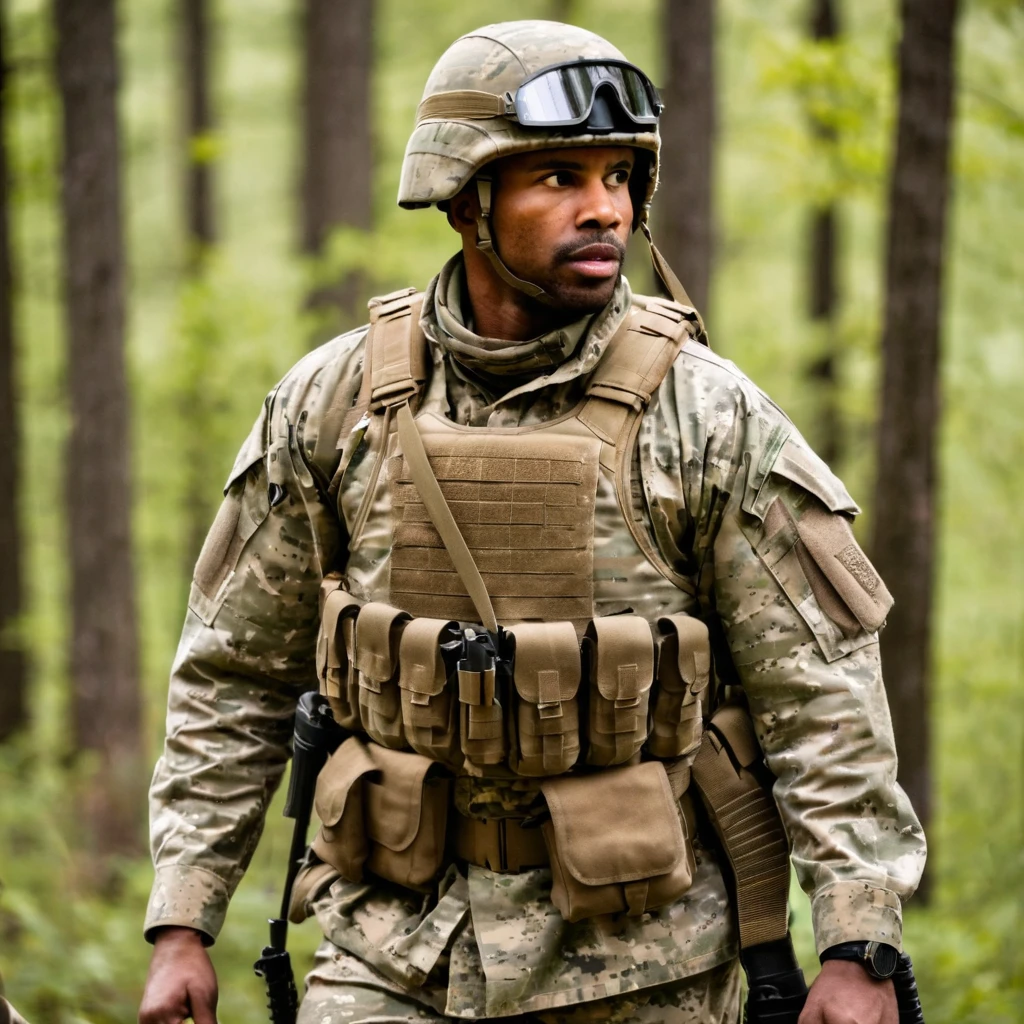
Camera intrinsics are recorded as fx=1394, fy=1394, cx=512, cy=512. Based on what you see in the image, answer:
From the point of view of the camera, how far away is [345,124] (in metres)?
12.5

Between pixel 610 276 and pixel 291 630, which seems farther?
pixel 291 630

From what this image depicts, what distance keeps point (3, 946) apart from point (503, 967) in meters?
3.75

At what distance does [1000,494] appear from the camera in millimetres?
11633

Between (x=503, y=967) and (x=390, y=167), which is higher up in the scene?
(x=390, y=167)

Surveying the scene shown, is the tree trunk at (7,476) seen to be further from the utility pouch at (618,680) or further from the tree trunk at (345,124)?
the utility pouch at (618,680)

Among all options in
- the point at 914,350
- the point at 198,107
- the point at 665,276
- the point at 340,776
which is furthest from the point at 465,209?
the point at 198,107

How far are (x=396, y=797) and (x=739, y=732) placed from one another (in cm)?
74

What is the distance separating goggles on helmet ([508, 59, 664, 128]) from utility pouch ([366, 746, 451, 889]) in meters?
1.35

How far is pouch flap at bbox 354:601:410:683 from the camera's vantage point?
282cm

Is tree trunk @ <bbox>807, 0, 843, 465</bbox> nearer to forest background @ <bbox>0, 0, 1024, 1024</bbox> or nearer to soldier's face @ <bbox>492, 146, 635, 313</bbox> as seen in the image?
forest background @ <bbox>0, 0, 1024, 1024</bbox>

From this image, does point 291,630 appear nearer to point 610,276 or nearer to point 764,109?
point 610,276

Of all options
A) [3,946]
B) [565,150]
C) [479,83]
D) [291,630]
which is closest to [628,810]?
[291,630]

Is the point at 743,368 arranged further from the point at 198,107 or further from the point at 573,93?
the point at 573,93

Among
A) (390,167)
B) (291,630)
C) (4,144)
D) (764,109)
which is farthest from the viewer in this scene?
(390,167)
